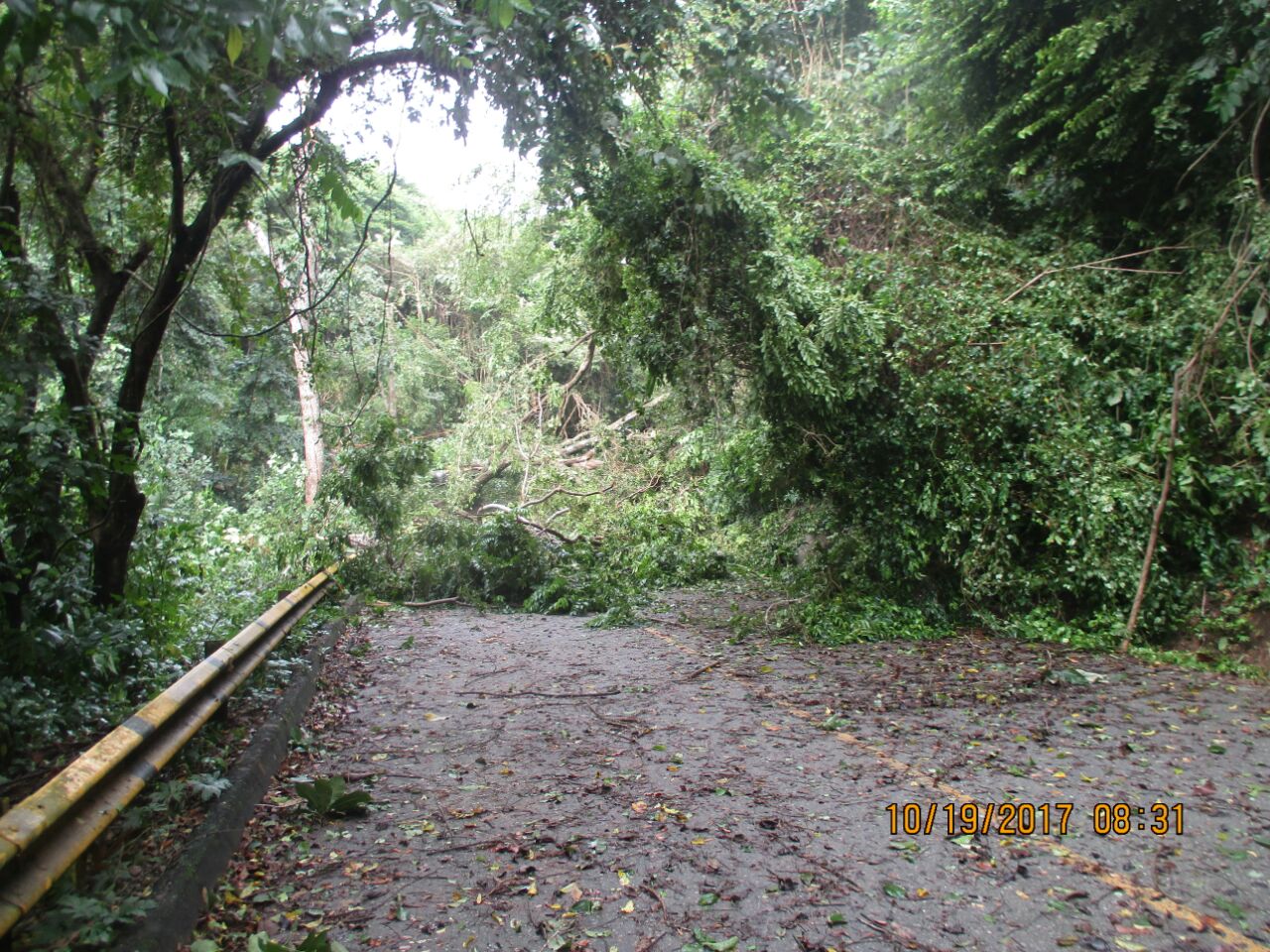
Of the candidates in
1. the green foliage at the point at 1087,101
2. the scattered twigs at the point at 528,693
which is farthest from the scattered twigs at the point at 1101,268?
the scattered twigs at the point at 528,693

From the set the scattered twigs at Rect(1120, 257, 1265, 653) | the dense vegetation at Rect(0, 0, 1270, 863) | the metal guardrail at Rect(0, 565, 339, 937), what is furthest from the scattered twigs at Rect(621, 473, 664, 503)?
the metal guardrail at Rect(0, 565, 339, 937)

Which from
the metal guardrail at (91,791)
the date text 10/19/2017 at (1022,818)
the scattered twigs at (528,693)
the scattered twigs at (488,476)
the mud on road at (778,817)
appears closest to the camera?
the metal guardrail at (91,791)

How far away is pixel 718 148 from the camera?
12.9m

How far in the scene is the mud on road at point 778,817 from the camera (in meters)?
2.86

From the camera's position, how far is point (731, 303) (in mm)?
9266

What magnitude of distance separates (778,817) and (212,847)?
7.74 ft

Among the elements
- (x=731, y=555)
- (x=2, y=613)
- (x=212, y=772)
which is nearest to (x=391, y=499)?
(x=731, y=555)

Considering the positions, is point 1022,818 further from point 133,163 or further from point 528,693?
point 133,163

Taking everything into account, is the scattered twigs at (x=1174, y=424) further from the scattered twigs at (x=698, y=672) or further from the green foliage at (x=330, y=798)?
the green foliage at (x=330, y=798)

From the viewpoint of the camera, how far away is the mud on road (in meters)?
2.86

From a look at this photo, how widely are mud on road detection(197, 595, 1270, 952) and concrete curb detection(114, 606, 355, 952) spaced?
0.42 feet

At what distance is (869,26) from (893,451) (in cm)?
1220

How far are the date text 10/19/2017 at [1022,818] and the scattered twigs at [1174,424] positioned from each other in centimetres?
450

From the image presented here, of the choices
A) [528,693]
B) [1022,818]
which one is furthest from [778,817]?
[528,693]
